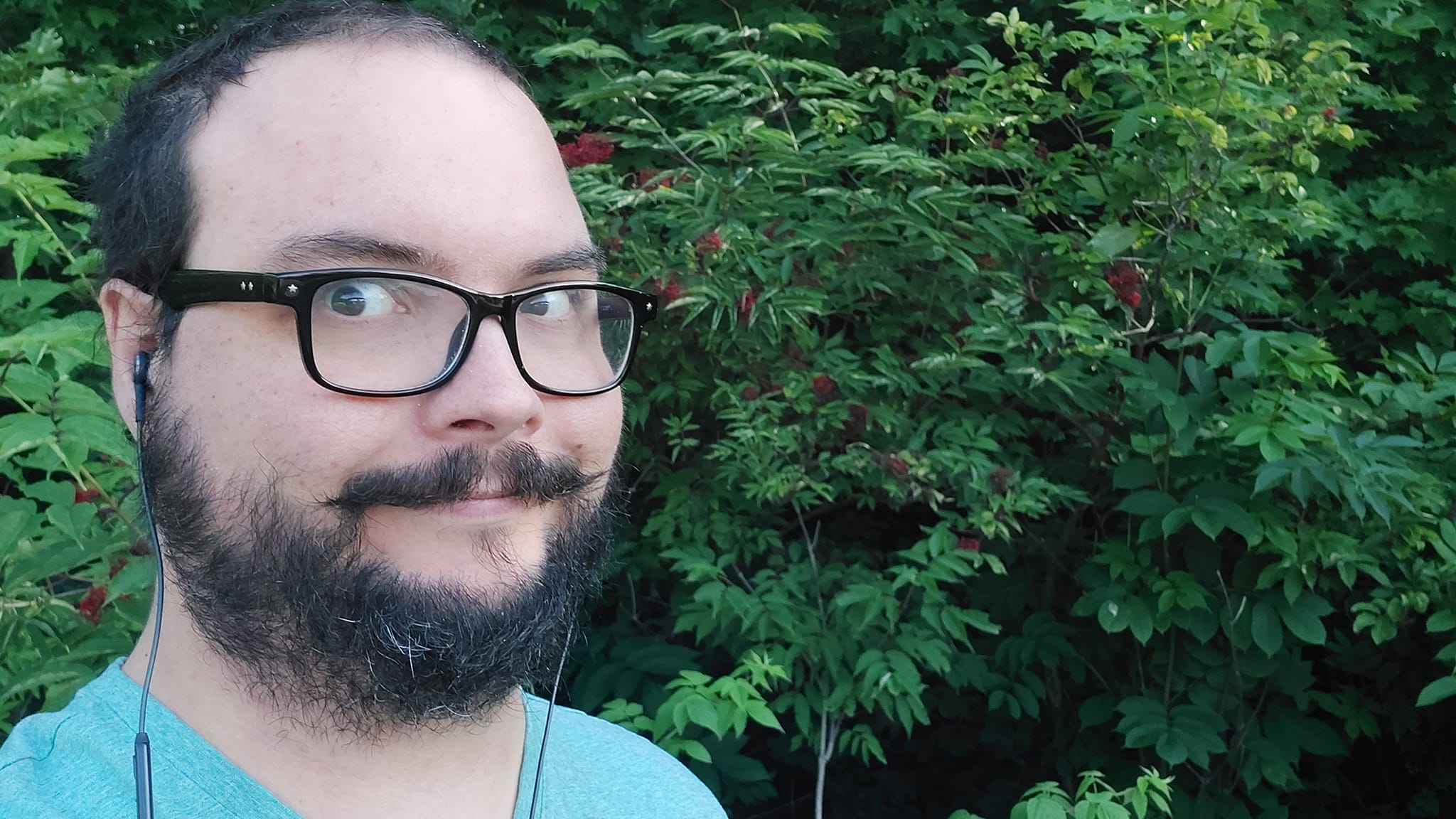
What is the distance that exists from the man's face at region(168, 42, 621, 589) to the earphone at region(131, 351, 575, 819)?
0.07 metres

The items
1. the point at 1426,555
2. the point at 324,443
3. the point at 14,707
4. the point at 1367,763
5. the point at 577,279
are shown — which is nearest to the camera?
the point at 324,443

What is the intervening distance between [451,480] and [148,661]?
0.38m

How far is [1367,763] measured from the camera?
344 cm

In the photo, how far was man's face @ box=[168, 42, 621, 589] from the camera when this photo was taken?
0.87 meters

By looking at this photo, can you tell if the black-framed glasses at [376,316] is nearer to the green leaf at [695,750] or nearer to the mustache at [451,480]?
the mustache at [451,480]

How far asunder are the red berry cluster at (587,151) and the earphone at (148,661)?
1.69 m

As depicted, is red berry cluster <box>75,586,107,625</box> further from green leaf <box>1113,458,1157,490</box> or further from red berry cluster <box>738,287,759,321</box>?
green leaf <box>1113,458,1157,490</box>

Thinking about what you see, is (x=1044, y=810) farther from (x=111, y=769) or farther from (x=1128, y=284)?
(x=111, y=769)

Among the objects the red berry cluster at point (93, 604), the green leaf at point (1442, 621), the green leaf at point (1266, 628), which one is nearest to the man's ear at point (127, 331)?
the red berry cluster at point (93, 604)

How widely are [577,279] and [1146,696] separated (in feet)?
7.62

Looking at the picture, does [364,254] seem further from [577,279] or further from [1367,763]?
[1367,763]

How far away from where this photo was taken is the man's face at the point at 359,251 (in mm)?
869

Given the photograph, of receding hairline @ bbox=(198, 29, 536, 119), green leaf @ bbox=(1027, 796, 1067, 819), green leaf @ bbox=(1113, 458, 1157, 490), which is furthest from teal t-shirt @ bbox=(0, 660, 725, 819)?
green leaf @ bbox=(1113, 458, 1157, 490)

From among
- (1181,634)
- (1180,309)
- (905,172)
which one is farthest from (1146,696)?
(905,172)
